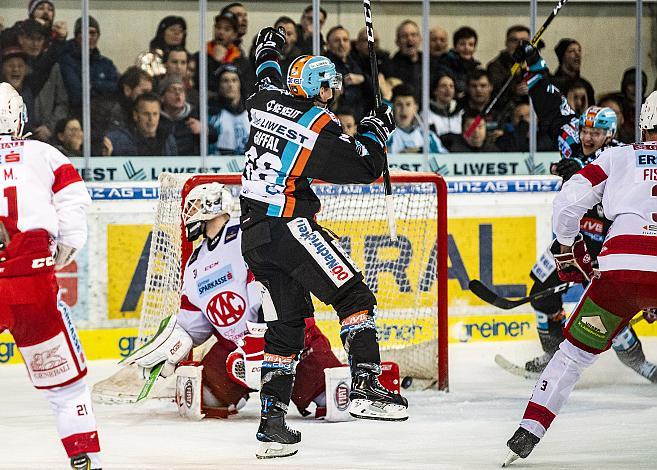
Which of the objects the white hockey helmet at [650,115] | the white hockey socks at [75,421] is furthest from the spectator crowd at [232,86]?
the white hockey socks at [75,421]

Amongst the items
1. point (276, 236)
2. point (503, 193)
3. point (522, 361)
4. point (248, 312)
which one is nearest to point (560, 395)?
point (276, 236)

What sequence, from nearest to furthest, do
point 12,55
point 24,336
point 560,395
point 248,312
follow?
point 24,336
point 560,395
point 248,312
point 12,55

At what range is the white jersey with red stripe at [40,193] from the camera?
364 centimetres

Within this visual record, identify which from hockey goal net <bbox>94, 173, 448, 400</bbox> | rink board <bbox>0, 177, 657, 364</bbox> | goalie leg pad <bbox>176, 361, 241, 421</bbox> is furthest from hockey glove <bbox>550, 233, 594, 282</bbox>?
goalie leg pad <bbox>176, 361, 241, 421</bbox>

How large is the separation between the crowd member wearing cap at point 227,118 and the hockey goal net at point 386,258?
0.48 meters

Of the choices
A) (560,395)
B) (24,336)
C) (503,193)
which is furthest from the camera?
(503,193)

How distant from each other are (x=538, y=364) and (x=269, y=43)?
A: 239cm

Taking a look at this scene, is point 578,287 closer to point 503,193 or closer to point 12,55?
point 503,193

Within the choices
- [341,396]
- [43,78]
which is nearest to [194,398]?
[341,396]

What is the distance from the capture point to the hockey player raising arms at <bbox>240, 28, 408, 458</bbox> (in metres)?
4.16

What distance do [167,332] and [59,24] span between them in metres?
2.17

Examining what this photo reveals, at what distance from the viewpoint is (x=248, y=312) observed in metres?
5.04

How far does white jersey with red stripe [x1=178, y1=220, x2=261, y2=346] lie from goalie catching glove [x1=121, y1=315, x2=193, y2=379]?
4 cm

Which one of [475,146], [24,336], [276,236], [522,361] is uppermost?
[475,146]
